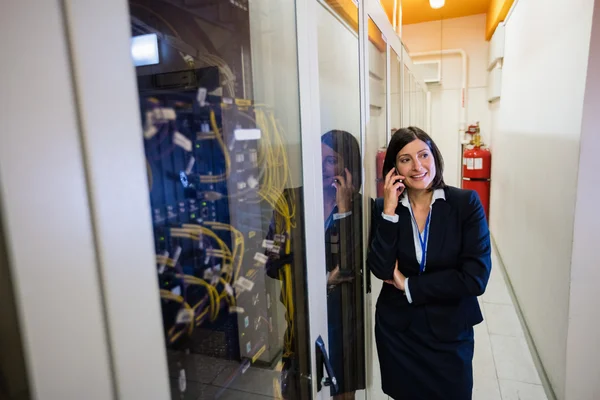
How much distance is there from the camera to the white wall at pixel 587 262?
1.72 m

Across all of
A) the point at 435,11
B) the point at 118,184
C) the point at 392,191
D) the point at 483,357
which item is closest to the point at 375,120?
the point at 392,191

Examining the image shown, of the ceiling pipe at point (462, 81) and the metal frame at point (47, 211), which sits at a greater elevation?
the ceiling pipe at point (462, 81)

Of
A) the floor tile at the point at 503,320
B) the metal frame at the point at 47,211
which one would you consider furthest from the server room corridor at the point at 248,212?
the floor tile at the point at 503,320

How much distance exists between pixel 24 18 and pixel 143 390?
399 mm

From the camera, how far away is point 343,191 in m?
1.52

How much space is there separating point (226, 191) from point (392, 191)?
0.80 meters

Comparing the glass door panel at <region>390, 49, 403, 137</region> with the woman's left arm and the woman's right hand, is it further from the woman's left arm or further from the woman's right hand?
the woman's left arm

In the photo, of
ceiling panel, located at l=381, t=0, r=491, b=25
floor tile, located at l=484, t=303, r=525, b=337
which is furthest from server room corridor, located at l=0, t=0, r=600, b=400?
ceiling panel, located at l=381, t=0, r=491, b=25

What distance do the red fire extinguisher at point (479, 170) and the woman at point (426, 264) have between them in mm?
4510

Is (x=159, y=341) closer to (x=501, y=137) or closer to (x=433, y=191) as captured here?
(x=433, y=191)

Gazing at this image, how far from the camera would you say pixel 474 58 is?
20.0 ft

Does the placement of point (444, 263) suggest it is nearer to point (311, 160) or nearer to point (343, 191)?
point (343, 191)

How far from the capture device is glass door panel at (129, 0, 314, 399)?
0.65 m

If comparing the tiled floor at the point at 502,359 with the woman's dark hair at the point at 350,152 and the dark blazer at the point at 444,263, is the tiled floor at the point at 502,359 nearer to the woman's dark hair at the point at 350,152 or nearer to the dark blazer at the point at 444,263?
the dark blazer at the point at 444,263
